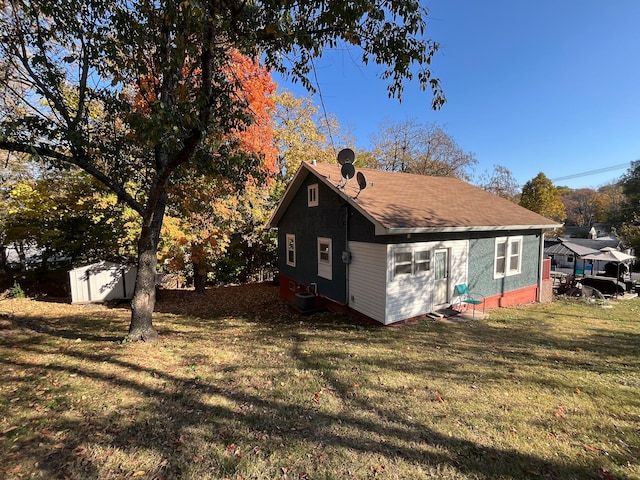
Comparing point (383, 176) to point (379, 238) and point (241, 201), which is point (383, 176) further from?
point (241, 201)

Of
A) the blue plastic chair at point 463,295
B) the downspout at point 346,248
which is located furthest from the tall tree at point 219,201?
the blue plastic chair at point 463,295

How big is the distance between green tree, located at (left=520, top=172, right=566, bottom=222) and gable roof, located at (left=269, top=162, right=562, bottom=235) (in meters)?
25.1

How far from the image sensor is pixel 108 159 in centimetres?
675

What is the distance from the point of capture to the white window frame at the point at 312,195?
10742 mm

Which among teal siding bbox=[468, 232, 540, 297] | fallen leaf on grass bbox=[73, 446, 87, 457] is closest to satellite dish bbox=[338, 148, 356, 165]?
teal siding bbox=[468, 232, 540, 297]

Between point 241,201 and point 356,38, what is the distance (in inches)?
424

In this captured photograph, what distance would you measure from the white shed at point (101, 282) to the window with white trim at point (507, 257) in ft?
45.5

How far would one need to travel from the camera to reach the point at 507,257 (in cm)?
1108

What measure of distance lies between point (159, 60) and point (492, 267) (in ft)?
37.6

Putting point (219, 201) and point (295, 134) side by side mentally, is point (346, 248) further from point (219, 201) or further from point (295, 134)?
point (295, 134)

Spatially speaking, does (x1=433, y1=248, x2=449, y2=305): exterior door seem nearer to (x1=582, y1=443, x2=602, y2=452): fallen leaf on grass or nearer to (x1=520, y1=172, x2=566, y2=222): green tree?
(x1=582, y1=443, x2=602, y2=452): fallen leaf on grass

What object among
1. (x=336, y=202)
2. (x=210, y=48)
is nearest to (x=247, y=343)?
(x=336, y=202)

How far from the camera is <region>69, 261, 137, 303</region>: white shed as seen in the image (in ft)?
38.7

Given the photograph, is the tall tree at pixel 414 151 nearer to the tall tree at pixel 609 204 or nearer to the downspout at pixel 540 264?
the downspout at pixel 540 264
